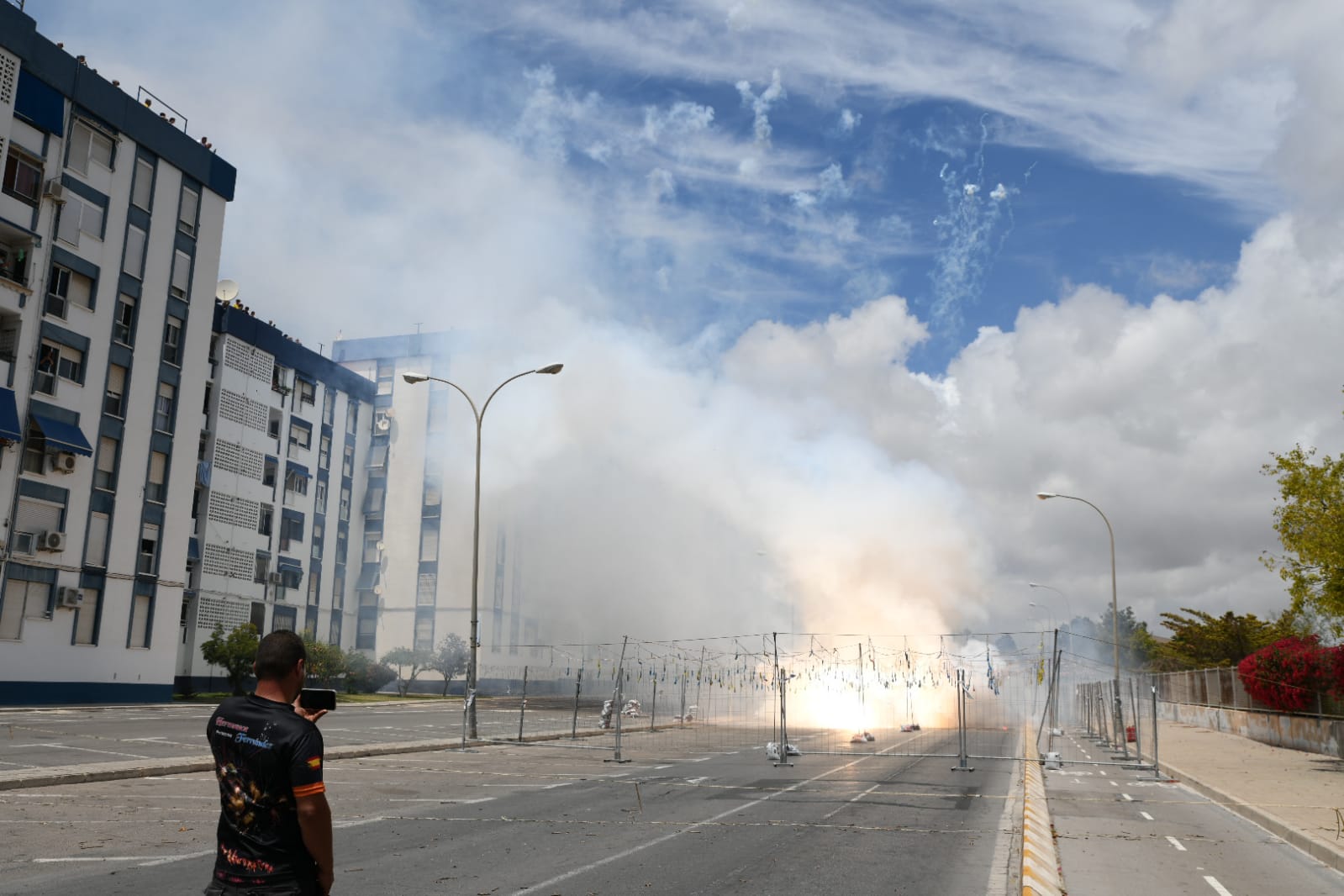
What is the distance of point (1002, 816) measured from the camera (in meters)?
15.0

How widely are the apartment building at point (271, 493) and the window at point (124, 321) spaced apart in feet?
17.2

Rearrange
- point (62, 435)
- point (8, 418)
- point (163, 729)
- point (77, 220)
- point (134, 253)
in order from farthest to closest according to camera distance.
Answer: point (134, 253) → point (77, 220) → point (62, 435) → point (8, 418) → point (163, 729)

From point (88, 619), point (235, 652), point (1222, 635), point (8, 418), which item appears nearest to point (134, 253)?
point (8, 418)

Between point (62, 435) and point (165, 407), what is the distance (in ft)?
21.9

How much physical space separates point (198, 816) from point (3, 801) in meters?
2.75

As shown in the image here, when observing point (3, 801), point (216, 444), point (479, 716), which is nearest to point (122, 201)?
point (216, 444)

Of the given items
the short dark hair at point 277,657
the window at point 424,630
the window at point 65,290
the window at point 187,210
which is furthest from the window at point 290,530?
the short dark hair at point 277,657

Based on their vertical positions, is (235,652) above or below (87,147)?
below

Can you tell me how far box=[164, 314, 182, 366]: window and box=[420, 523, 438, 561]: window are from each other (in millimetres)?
30769

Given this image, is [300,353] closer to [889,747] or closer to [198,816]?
[889,747]

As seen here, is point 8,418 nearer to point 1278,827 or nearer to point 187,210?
point 187,210

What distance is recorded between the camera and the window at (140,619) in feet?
141

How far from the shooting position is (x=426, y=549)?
7538 centimetres

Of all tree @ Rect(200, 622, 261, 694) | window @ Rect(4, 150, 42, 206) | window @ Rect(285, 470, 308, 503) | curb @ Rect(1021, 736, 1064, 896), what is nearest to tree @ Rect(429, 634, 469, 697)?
window @ Rect(285, 470, 308, 503)
